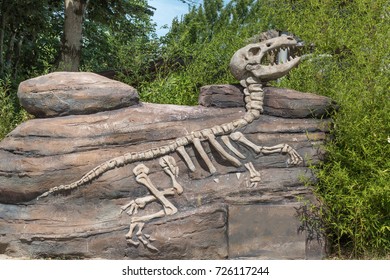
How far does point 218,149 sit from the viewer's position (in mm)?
4781

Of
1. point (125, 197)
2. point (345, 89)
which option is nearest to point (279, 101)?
point (345, 89)

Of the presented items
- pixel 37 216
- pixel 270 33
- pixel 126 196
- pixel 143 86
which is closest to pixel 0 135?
pixel 143 86

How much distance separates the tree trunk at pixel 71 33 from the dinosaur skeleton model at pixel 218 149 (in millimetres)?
4016

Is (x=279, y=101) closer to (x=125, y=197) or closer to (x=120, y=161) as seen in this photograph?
(x=120, y=161)

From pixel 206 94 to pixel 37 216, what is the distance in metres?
2.01

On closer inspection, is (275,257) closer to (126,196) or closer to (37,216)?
(126,196)

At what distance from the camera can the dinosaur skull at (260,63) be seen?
5.00 m

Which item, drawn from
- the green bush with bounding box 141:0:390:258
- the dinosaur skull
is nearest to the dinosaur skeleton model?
the dinosaur skull

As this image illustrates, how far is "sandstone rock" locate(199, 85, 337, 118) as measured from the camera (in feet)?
16.1

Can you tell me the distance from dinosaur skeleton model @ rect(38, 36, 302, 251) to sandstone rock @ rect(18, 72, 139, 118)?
57cm

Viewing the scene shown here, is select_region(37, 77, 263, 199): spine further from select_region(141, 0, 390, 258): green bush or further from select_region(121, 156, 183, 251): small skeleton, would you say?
select_region(141, 0, 390, 258): green bush

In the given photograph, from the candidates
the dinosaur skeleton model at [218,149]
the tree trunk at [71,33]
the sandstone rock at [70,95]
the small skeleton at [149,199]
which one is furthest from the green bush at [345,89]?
the sandstone rock at [70,95]

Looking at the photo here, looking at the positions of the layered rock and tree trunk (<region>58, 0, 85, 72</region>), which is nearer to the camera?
the layered rock

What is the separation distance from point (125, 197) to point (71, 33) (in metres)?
4.47
